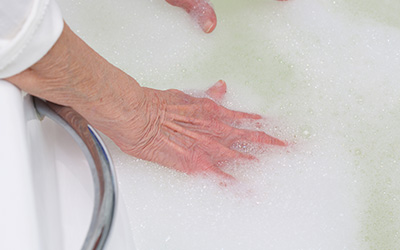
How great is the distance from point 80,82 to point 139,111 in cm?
14

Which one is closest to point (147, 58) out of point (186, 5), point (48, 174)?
point (186, 5)

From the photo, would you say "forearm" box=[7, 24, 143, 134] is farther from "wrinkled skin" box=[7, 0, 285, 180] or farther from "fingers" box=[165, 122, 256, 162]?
"fingers" box=[165, 122, 256, 162]

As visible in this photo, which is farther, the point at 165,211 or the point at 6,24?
the point at 165,211

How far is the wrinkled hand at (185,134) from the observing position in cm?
71

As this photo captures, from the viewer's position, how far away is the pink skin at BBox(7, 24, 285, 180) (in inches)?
20.1

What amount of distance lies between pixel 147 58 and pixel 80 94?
1.24ft

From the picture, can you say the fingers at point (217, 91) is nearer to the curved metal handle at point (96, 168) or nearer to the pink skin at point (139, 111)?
the pink skin at point (139, 111)

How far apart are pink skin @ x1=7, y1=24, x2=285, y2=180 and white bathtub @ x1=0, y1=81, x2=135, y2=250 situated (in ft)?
0.14

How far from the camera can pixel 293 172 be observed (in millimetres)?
824

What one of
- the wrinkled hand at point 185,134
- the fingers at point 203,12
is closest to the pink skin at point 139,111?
the wrinkled hand at point 185,134

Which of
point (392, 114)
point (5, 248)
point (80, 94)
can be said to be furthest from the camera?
point (392, 114)

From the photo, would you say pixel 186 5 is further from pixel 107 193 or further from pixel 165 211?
pixel 107 193

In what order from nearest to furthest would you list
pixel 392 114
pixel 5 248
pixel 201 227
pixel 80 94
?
pixel 5 248 < pixel 80 94 < pixel 201 227 < pixel 392 114

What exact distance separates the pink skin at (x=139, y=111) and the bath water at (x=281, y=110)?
4cm
